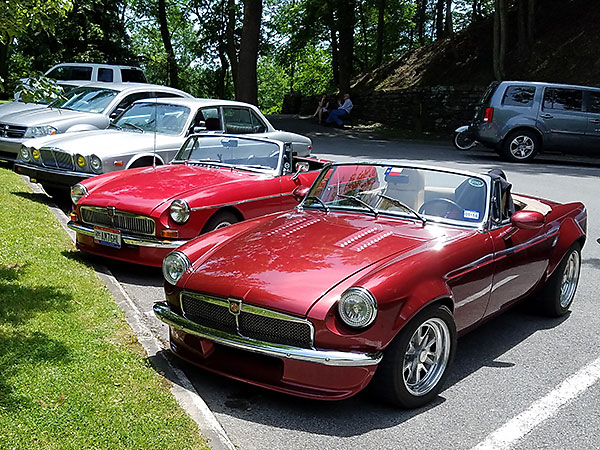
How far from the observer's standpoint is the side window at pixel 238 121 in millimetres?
10148

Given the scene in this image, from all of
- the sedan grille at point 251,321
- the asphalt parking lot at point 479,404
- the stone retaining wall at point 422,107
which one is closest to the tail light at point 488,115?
the stone retaining wall at point 422,107

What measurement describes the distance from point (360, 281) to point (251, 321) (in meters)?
0.68

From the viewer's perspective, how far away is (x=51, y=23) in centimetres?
646

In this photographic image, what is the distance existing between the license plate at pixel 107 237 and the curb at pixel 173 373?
309 mm

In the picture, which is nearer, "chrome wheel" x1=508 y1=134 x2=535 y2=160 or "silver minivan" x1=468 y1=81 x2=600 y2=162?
"silver minivan" x1=468 y1=81 x2=600 y2=162

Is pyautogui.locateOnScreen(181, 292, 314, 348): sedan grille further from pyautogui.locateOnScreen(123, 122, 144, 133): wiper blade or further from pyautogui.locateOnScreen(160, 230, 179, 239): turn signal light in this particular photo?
pyautogui.locateOnScreen(123, 122, 144, 133): wiper blade

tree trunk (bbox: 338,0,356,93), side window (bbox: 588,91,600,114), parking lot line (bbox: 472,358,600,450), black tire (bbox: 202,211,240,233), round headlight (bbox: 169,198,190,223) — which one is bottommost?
parking lot line (bbox: 472,358,600,450)

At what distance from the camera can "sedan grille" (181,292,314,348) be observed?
13.3ft

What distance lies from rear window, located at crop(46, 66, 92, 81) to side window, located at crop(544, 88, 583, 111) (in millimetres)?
11394

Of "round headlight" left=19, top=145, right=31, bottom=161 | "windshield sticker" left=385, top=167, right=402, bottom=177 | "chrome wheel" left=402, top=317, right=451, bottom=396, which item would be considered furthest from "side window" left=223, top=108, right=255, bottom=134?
"chrome wheel" left=402, top=317, right=451, bottom=396

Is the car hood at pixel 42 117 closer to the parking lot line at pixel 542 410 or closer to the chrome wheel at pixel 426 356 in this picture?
the chrome wheel at pixel 426 356

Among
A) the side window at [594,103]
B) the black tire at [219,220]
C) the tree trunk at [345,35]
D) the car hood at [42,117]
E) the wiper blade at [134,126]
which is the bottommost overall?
the black tire at [219,220]

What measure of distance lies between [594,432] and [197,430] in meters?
2.20

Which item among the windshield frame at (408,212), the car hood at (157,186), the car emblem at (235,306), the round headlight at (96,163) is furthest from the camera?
the round headlight at (96,163)
